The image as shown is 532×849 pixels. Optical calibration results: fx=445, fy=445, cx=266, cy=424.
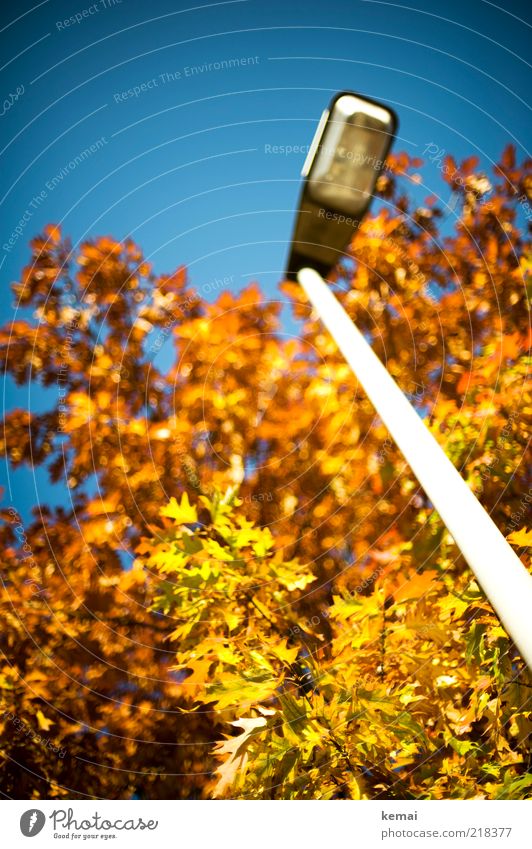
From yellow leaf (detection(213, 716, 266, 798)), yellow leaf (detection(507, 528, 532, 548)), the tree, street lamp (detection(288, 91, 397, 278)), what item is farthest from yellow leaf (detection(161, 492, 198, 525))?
yellow leaf (detection(507, 528, 532, 548))

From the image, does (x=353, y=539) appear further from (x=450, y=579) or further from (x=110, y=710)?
(x=110, y=710)

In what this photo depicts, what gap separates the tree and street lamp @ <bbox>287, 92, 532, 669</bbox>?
94 centimetres

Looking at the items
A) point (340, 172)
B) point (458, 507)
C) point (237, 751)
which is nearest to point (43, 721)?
point (237, 751)

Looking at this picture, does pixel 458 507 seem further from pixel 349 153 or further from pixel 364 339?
pixel 349 153

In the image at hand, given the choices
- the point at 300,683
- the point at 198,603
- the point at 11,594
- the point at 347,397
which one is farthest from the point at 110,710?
the point at 347,397

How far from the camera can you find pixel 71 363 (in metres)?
3.37

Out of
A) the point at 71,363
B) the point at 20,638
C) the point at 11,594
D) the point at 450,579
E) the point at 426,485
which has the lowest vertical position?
the point at 450,579

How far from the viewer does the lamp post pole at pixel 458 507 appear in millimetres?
1027

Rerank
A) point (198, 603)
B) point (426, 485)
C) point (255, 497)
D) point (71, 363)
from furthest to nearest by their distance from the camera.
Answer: point (71, 363), point (255, 497), point (198, 603), point (426, 485)

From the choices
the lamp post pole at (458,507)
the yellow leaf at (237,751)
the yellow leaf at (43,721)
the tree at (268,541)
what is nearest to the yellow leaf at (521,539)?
the tree at (268,541)

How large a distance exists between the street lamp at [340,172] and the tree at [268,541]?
4.12 feet

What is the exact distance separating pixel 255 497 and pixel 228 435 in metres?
0.55

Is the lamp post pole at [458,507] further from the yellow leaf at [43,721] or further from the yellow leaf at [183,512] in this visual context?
the yellow leaf at [43,721]

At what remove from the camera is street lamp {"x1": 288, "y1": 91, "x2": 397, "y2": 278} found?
1681 mm
